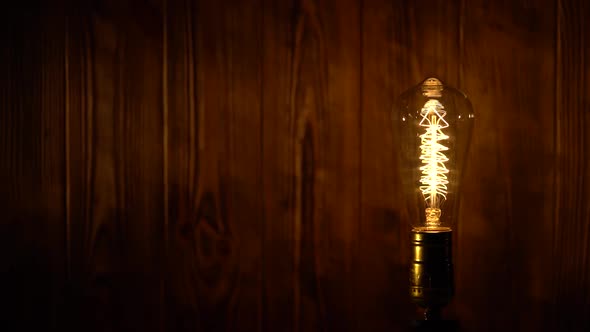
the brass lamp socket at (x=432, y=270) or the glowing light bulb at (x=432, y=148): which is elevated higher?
the glowing light bulb at (x=432, y=148)

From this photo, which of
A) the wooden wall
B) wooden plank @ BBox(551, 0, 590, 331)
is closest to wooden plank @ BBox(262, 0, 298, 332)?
the wooden wall

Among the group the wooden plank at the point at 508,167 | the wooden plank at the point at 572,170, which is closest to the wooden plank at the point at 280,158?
the wooden plank at the point at 508,167

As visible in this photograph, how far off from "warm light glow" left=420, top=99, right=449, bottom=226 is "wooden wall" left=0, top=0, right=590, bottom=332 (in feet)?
0.49

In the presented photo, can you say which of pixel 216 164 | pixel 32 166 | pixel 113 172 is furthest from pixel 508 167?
pixel 32 166

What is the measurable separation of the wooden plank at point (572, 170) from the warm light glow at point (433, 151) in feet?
0.99

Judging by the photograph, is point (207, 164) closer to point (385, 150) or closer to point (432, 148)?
point (385, 150)

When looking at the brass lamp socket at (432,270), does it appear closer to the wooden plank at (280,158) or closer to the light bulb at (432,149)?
the light bulb at (432,149)

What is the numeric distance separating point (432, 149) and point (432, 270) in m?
0.25

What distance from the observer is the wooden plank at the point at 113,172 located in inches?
51.4

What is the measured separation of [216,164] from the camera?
1306 mm

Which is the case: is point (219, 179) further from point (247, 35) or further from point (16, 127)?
point (16, 127)

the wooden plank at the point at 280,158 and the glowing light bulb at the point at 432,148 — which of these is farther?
the wooden plank at the point at 280,158

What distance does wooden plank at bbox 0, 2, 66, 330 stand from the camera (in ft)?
4.26

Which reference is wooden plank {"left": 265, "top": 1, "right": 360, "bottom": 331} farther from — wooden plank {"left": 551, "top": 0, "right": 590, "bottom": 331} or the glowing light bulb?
wooden plank {"left": 551, "top": 0, "right": 590, "bottom": 331}
